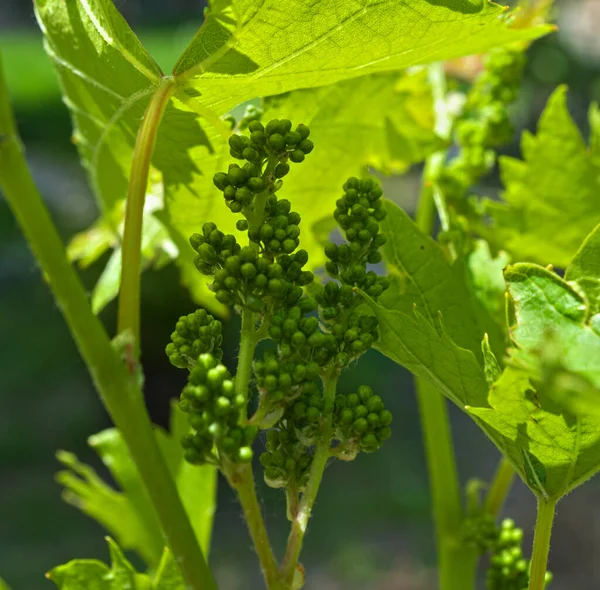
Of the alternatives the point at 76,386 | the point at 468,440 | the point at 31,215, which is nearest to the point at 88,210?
the point at 76,386

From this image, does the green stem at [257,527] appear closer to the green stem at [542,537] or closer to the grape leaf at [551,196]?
the green stem at [542,537]

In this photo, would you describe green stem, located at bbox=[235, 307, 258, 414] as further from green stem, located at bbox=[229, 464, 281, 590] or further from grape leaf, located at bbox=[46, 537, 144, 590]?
grape leaf, located at bbox=[46, 537, 144, 590]

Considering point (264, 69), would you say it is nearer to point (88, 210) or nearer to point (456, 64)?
point (456, 64)

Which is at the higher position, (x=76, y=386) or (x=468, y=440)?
(x=76, y=386)

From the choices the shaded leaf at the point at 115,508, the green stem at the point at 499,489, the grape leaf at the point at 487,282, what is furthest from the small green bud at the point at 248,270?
A: the shaded leaf at the point at 115,508

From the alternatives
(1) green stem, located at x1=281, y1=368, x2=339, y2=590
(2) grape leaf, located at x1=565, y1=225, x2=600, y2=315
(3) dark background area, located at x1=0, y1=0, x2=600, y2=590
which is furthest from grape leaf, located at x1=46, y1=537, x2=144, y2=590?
(3) dark background area, located at x1=0, y1=0, x2=600, y2=590
